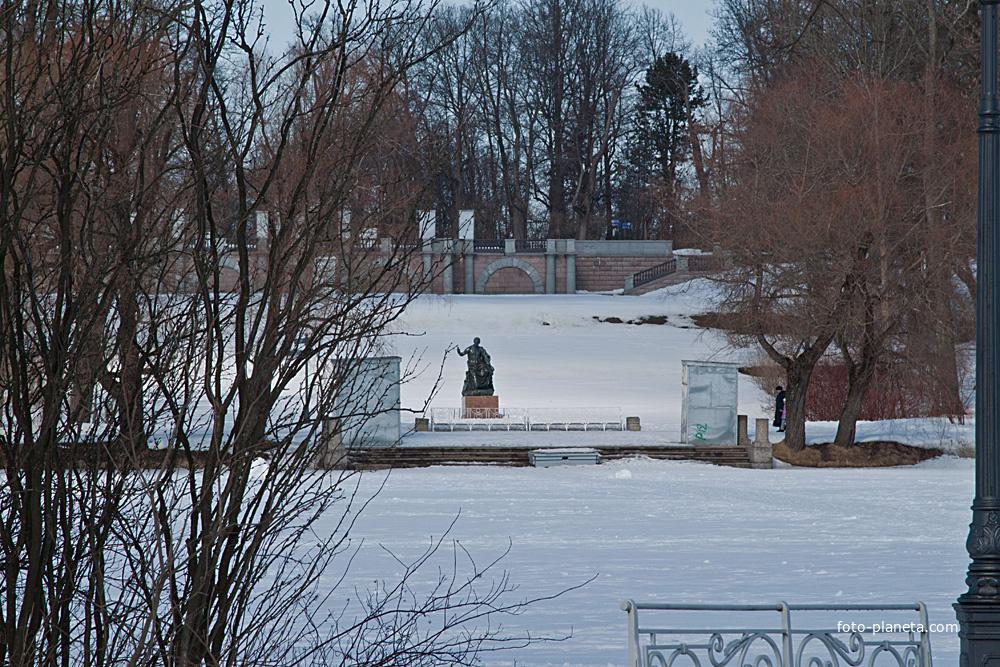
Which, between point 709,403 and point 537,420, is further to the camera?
point 537,420

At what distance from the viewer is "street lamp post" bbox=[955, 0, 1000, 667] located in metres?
5.34

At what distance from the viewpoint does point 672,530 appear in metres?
13.4

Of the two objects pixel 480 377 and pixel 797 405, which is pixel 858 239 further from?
pixel 480 377

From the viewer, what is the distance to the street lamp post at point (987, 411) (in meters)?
5.34

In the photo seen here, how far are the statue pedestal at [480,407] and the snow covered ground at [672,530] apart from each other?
1658mm

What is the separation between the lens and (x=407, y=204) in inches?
167

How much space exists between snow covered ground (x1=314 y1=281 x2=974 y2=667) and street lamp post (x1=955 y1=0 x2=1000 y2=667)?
2537mm

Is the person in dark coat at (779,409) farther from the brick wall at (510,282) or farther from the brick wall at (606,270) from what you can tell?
the brick wall at (510,282)

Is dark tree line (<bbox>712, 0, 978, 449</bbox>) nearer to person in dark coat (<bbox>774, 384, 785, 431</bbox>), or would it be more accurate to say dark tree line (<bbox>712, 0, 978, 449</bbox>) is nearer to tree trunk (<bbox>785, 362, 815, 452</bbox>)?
tree trunk (<bbox>785, 362, 815, 452</bbox>)

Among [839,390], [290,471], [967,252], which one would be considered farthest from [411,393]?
[290,471]

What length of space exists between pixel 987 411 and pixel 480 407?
20.0m

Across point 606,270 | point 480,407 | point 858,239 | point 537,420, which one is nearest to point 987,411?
point 858,239

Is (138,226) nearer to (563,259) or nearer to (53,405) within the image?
(53,405)

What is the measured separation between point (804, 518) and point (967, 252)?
1140cm
